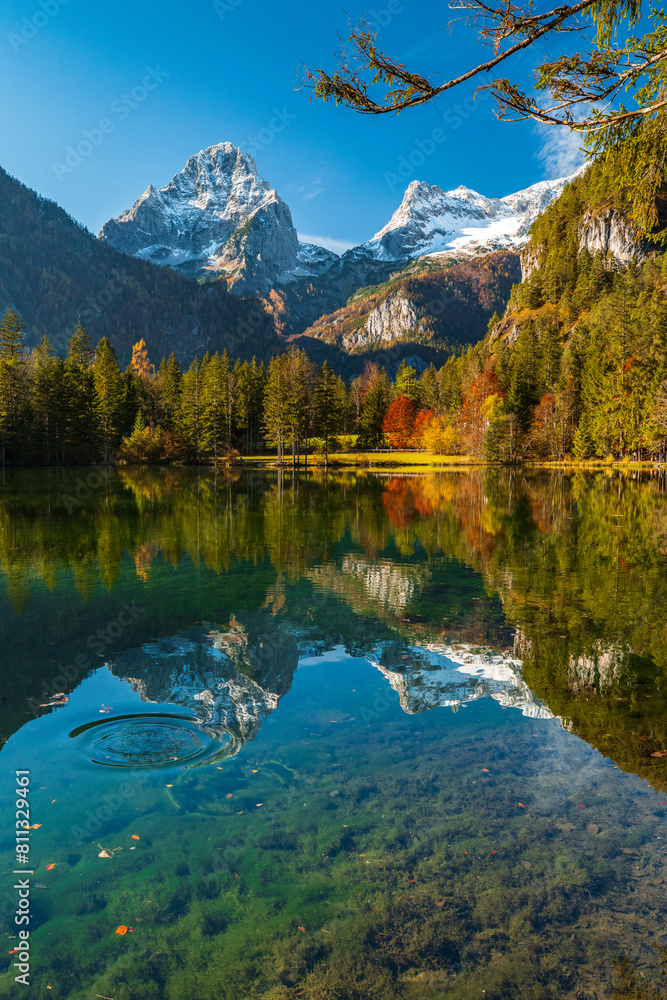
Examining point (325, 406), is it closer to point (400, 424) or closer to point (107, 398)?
point (400, 424)

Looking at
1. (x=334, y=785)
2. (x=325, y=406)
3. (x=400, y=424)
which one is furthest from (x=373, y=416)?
(x=334, y=785)

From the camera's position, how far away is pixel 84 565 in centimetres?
1537

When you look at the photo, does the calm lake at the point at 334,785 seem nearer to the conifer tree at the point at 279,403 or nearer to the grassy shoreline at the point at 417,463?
the grassy shoreline at the point at 417,463

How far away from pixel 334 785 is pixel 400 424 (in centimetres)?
9931

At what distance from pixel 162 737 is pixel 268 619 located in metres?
4.46

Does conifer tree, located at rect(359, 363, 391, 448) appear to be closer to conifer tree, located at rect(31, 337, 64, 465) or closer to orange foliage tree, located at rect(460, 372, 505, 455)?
orange foliage tree, located at rect(460, 372, 505, 455)

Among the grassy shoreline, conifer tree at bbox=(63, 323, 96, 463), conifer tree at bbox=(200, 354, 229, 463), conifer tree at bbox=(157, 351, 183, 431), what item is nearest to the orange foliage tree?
the grassy shoreline

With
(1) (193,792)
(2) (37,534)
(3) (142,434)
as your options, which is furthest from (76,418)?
(1) (193,792)

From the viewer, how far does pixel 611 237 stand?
104m

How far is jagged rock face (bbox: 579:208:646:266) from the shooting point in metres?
101

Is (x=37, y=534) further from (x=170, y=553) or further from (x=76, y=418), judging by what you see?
(x=76, y=418)

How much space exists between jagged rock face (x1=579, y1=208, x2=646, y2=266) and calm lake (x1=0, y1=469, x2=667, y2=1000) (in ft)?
363

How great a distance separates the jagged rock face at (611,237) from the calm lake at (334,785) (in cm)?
11065

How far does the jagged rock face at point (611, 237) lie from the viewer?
100625mm
